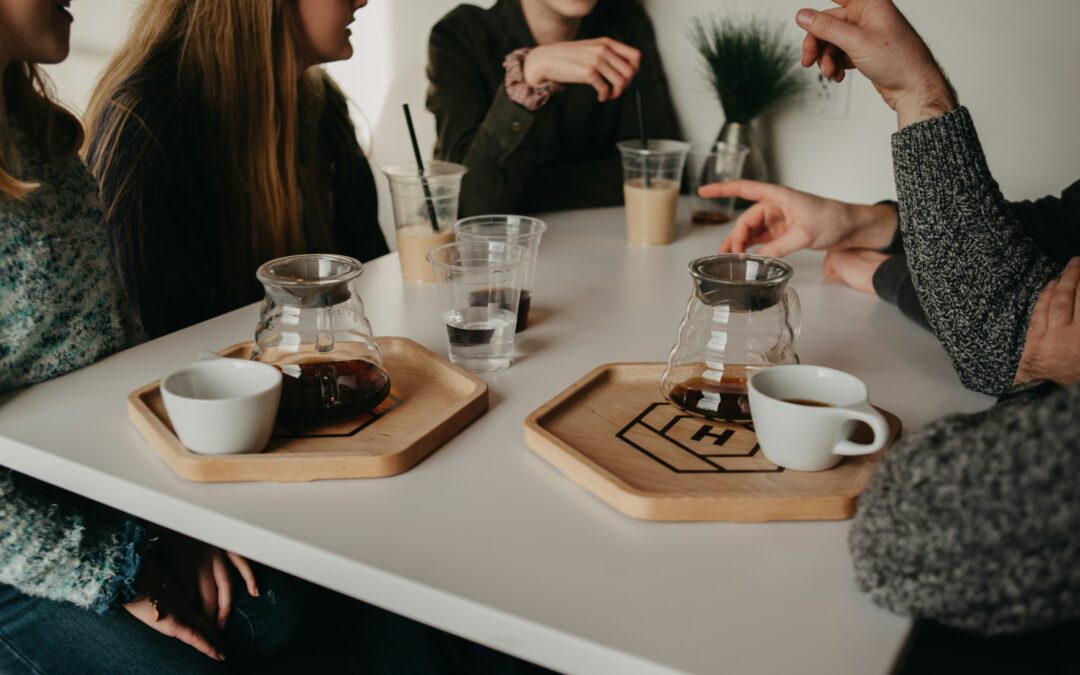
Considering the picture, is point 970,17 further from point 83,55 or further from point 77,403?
point 83,55

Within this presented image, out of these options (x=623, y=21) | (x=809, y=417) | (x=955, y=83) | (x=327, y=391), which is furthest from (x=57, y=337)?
(x=955, y=83)

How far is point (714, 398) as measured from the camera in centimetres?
90

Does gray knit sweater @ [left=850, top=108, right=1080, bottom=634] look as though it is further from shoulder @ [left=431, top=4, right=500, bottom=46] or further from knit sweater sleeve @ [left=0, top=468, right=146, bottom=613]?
shoulder @ [left=431, top=4, right=500, bottom=46]

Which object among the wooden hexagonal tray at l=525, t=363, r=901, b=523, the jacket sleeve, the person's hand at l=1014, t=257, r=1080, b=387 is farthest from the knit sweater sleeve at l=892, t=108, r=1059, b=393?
the jacket sleeve

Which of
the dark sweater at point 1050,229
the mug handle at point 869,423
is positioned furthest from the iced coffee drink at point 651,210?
the mug handle at point 869,423

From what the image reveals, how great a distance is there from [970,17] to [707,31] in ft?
1.89

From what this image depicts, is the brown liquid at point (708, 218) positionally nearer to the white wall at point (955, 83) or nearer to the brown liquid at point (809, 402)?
the white wall at point (955, 83)

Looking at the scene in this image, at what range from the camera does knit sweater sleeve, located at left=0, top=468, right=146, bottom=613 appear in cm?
90

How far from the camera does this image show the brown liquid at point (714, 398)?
896mm

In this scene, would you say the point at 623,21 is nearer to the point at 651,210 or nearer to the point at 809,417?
the point at 651,210

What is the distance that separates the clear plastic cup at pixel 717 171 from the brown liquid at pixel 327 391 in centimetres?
102

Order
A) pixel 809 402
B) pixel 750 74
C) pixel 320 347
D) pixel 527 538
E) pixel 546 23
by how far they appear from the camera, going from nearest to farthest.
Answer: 1. pixel 527 538
2. pixel 809 402
3. pixel 320 347
4. pixel 750 74
5. pixel 546 23

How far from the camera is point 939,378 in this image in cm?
105

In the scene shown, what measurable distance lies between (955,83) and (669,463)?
4.52ft
